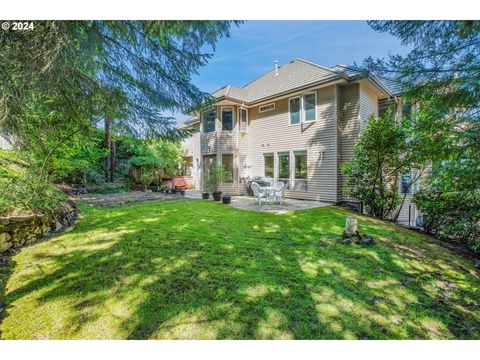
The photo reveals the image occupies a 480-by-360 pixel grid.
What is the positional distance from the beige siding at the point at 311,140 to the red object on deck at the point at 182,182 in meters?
5.14

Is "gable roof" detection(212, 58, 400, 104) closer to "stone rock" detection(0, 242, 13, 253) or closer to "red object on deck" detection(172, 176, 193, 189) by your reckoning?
"red object on deck" detection(172, 176, 193, 189)

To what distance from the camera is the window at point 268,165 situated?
1091 cm

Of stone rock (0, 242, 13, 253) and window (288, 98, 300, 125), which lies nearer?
stone rock (0, 242, 13, 253)

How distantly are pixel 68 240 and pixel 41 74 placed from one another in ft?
9.28

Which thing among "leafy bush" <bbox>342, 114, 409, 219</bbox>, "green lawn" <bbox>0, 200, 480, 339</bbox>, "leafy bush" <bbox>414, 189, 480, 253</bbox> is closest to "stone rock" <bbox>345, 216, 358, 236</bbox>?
"green lawn" <bbox>0, 200, 480, 339</bbox>

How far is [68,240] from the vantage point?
12.6 ft

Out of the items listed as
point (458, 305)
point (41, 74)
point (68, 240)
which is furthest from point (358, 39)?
point (68, 240)

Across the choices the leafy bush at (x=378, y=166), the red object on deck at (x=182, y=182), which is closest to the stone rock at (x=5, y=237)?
the leafy bush at (x=378, y=166)

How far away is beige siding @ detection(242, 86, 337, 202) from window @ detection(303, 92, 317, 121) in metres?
0.18

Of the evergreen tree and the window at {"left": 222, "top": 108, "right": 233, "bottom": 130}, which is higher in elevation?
the window at {"left": 222, "top": 108, "right": 233, "bottom": 130}

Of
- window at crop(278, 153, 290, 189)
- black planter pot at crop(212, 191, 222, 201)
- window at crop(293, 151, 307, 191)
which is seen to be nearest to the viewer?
black planter pot at crop(212, 191, 222, 201)

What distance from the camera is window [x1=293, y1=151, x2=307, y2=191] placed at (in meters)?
9.63

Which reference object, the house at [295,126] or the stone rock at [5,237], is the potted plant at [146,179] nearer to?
the house at [295,126]
